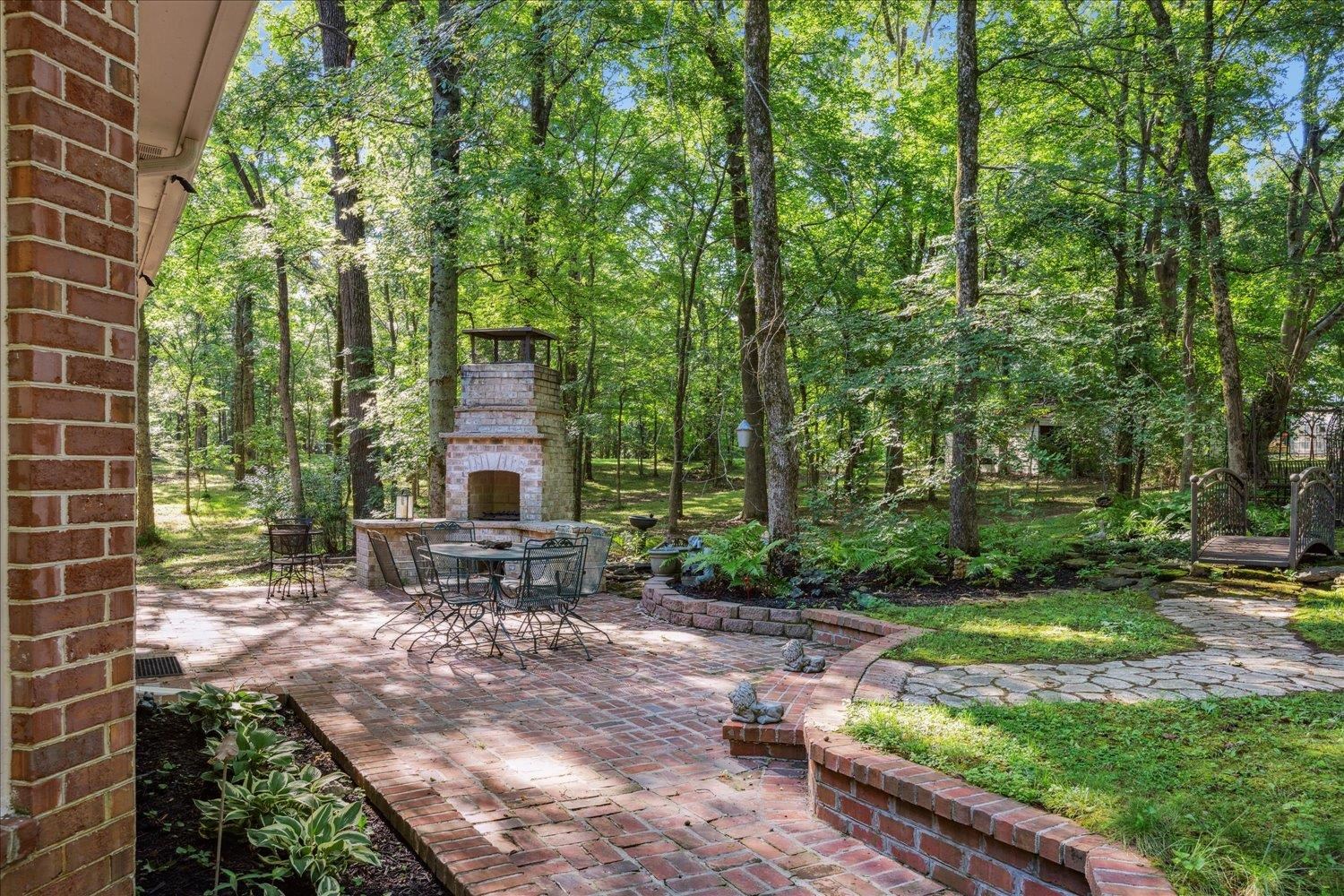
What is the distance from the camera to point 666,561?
865cm

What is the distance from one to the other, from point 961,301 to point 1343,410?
674cm

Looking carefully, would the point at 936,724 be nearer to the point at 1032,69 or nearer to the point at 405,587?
the point at 405,587

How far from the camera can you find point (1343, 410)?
1068 centimetres

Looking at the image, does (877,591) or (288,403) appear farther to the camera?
(288,403)

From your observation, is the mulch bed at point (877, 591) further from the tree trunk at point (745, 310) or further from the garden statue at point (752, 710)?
the tree trunk at point (745, 310)

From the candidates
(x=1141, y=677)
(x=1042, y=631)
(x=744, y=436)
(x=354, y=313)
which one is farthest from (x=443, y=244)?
(x=1141, y=677)

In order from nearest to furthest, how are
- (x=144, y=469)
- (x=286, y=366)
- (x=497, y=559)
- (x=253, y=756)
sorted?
(x=253, y=756)
(x=497, y=559)
(x=144, y=469)
(x=286, y=366)

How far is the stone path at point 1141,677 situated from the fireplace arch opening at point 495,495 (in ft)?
22.6

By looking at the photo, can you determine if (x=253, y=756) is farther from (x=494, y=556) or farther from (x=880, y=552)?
→ (x=880, y=552)

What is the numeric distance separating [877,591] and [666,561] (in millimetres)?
2339

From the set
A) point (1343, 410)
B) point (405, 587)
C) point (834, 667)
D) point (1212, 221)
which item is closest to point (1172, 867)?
point (834, 667)

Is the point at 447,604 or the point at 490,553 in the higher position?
the point at 490,553

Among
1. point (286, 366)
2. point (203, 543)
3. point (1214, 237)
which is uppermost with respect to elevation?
point (1214, 237)

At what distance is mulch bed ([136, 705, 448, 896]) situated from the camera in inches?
96.4
